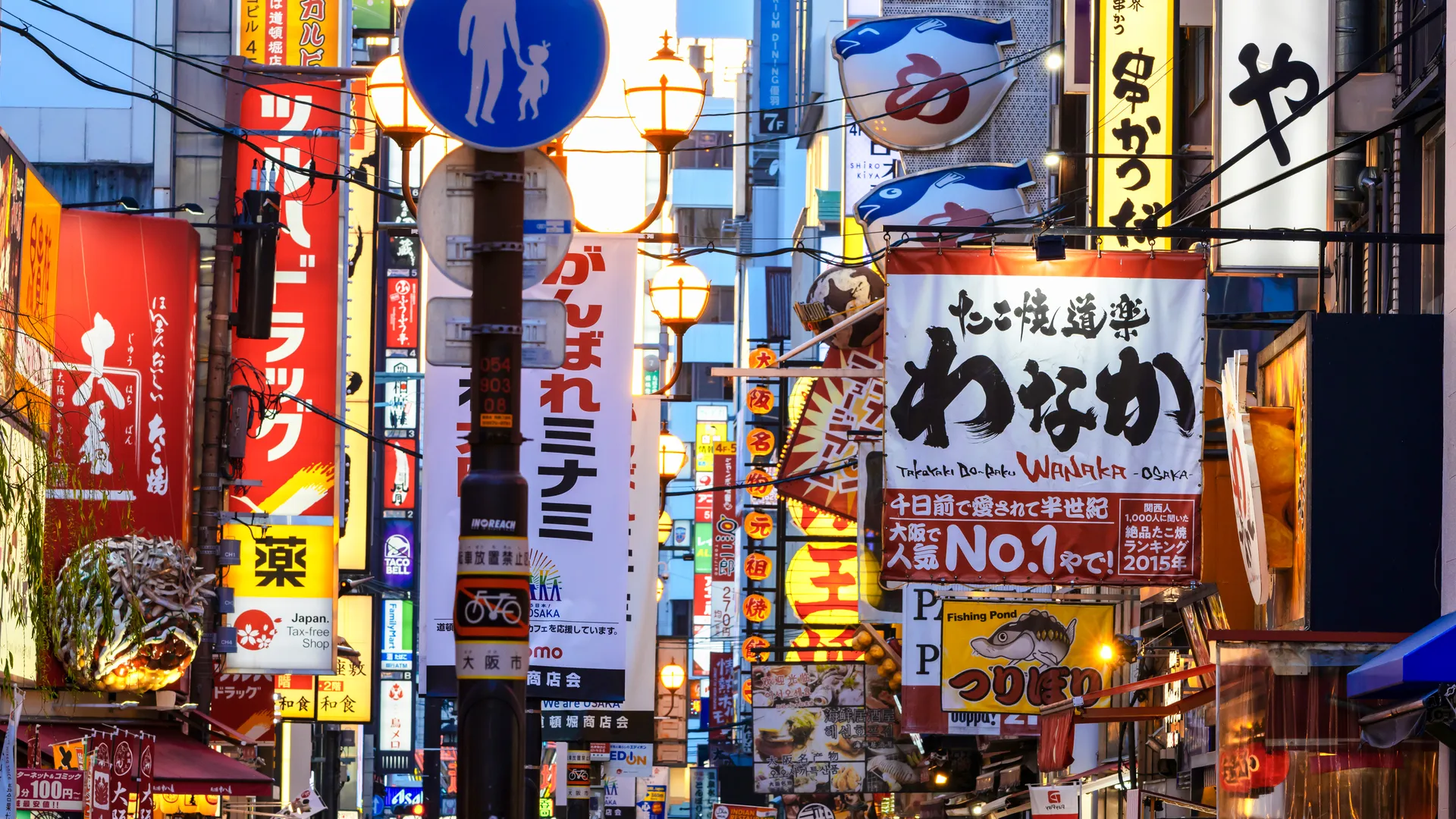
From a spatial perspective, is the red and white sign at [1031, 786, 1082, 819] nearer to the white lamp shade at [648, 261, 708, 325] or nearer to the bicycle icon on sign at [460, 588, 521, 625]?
the white lamp shade at [648, 261, 708, 325]

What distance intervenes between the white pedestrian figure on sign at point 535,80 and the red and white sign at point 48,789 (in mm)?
7054

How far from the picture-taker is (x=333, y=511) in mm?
23641

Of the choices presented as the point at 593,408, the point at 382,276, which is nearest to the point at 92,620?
the point at 593,408

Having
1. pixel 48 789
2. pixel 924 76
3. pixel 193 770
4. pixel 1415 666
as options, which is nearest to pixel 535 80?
pixel 1415 666

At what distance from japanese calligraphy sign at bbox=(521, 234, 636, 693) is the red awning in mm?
5104

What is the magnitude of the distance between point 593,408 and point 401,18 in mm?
6600

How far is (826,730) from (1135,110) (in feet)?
51.7

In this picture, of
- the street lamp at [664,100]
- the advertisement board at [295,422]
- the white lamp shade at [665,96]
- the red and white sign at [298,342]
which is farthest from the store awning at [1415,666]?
the red and white sign at [298,342]

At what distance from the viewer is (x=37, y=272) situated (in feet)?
51.5

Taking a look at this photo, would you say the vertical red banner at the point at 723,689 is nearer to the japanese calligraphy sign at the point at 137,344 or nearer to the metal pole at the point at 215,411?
the metal pole at the point at 215,411

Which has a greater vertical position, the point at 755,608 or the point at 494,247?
the point at 494,247

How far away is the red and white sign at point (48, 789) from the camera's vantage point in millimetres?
13273

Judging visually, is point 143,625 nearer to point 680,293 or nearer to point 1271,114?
point 680,293

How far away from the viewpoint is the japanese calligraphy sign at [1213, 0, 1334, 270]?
15438 mm
